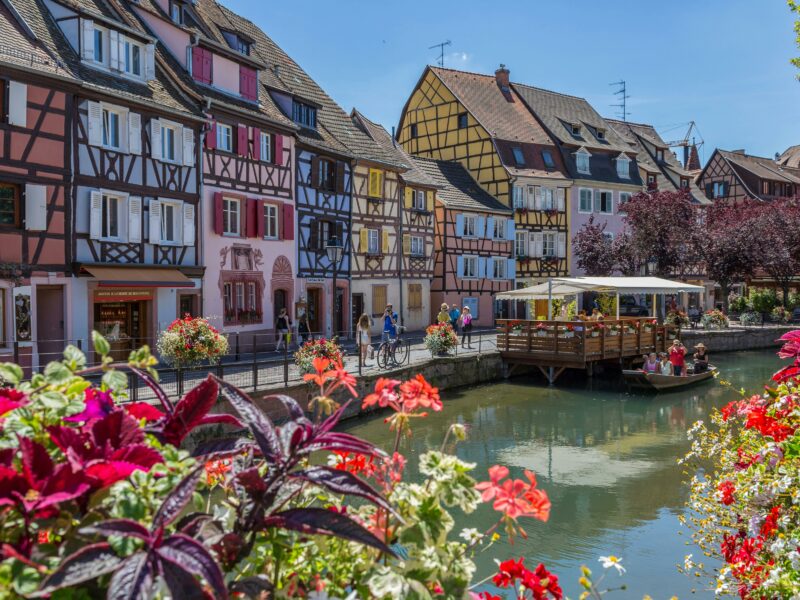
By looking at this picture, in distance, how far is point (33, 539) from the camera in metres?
1.69

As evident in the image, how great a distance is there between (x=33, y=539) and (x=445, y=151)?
144ft

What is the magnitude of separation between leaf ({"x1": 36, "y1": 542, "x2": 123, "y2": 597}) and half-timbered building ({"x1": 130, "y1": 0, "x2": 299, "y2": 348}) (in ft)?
67.3

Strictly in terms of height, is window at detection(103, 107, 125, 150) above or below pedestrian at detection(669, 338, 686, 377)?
above

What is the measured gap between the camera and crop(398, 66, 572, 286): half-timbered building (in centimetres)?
4238

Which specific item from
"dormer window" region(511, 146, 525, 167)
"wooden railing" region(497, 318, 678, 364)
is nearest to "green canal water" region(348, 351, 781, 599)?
"wooden railing" region(497, 318, 678, 364)

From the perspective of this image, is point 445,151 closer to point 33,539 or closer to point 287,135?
point 287,135

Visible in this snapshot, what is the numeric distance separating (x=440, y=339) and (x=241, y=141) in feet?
28.9

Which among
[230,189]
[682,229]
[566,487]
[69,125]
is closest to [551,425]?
[566,487]

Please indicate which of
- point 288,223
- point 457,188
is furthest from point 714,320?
point 288,223

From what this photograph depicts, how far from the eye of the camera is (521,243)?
42.7 metres

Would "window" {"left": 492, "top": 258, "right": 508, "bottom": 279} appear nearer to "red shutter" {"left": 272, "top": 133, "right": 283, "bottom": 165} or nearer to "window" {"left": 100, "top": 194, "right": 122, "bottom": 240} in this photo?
"red shutter" {"left": 272, "top": 133, "right": 283, "bottom": 165}

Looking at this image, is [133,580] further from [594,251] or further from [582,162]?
[582,162]

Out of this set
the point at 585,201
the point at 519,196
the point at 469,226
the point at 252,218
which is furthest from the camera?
the point at 585,201

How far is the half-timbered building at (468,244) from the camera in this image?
38.3 meters
